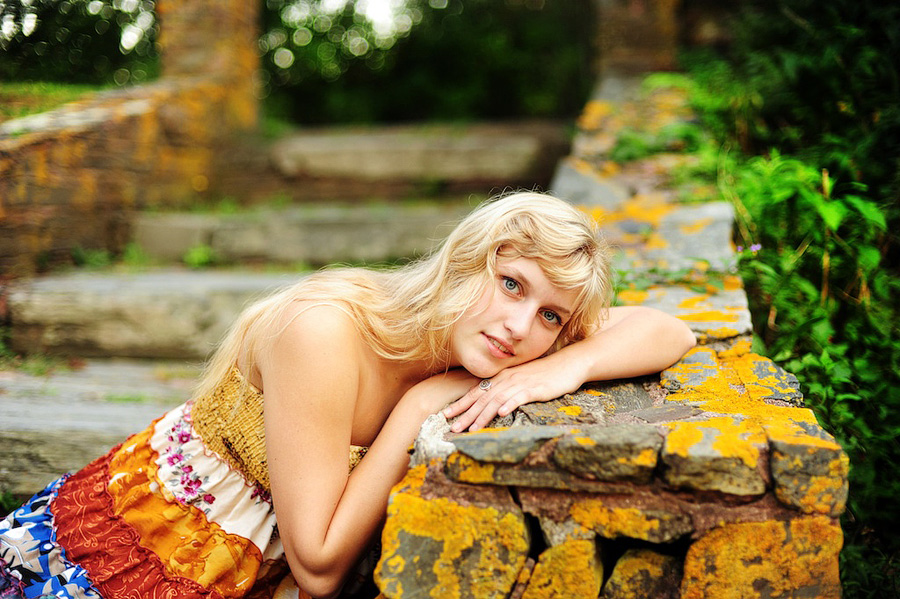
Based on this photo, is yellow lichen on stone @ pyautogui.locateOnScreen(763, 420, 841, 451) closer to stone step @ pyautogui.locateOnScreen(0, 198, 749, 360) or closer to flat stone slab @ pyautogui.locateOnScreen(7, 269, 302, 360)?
stone step @ pyautogui.locateOnScreen(0, 198, 749, 360)

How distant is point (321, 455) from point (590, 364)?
0.71 metres

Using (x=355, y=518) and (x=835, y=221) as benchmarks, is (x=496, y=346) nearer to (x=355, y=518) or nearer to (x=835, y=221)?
(x=355, y=518)

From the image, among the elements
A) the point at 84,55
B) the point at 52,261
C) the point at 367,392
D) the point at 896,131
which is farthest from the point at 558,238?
the point at 84,55

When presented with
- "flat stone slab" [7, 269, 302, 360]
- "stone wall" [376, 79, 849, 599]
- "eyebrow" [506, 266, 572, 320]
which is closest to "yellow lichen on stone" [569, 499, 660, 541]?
"stone wall" [376, 79, 849, 599]

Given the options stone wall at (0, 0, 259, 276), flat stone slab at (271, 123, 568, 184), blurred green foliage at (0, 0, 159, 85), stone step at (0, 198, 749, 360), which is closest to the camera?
stone step at (0, 198, 749, 360)

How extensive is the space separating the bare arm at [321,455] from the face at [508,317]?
0.20 metres

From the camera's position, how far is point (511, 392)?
4.98 feet

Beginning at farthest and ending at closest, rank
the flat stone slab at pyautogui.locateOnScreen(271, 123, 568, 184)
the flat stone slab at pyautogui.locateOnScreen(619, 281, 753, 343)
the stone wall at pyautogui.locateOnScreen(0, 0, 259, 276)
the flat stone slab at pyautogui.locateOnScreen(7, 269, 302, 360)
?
the flat stone slab at pyautogui.locateOnScreen(271, 123, 568, 184), the stone wall at pyautogui.locateOnScreen(0, 0, 259, 276), the flat stone slab at pyautogui.locateOnScreen(7, 269, 302, 360), the flat stone slab at pyautogui.locateOnScreen(619, 281, 753, 343)

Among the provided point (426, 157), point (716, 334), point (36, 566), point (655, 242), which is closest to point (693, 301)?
point (716, 334)

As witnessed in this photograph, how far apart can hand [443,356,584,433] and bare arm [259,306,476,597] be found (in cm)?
12

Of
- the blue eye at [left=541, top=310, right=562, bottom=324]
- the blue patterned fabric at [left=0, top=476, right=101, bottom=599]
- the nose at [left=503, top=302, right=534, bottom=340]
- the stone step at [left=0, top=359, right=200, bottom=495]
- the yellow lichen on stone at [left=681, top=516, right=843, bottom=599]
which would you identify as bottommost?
the stone step at [left=0, top=359, right=200, bottom=495]

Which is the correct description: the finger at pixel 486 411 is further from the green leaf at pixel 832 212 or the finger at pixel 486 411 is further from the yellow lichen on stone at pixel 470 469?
the green leaf at pixel 832 212

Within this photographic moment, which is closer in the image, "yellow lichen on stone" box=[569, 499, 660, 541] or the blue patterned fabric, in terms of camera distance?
"yellow lichen on stone" box=[569, 499, 660, 541]

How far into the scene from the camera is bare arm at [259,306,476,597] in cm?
144
